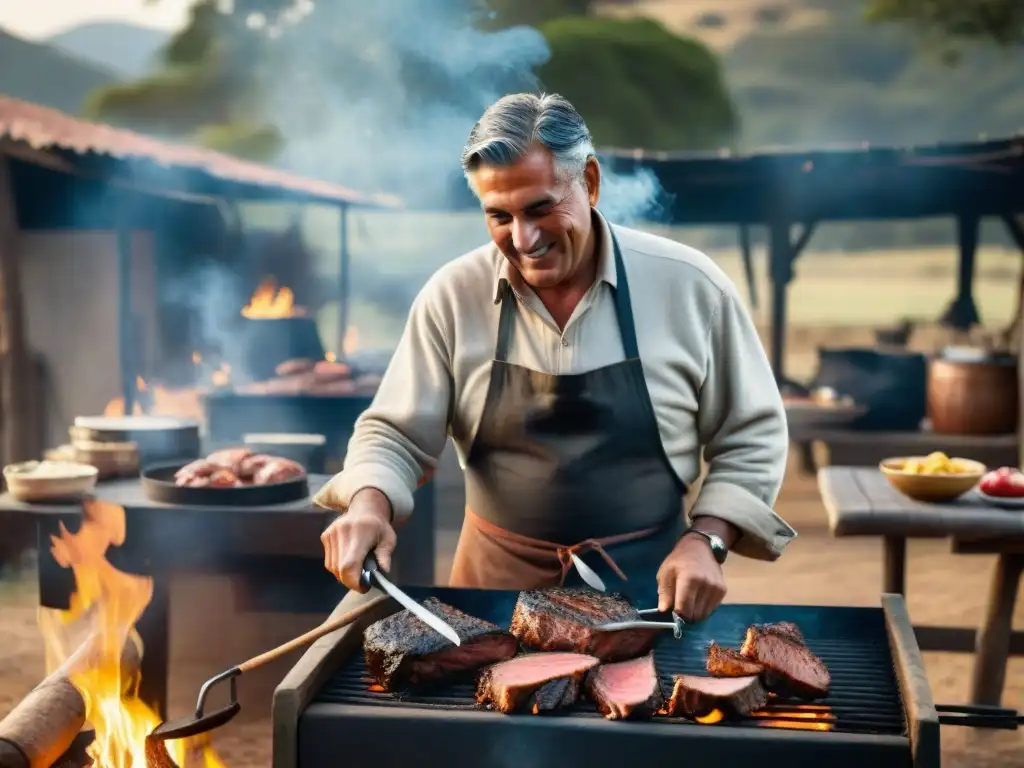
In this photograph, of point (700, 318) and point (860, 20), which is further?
point (860, 20)

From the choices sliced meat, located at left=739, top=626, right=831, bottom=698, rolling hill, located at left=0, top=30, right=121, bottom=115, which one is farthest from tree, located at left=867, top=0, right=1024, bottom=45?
sliced meat, located at left=739, top=626, right=831, bottom=698

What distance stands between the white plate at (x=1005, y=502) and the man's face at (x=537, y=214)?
2.69 m

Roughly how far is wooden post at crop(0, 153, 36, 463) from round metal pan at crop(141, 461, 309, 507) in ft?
14.0

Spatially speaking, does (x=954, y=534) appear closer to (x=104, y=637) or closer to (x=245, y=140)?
(x=104, y=637)

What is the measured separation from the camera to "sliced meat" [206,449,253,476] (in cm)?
473

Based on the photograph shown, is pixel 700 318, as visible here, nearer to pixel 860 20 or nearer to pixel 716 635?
pixel 716 635

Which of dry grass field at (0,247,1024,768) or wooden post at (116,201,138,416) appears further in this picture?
wooden post at (116,201,138,416)

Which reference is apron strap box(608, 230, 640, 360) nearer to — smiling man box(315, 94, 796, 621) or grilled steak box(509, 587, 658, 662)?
smiling man box(315, 94, 796, 621)

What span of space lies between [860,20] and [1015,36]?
389 inches

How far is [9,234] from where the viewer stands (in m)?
8.08

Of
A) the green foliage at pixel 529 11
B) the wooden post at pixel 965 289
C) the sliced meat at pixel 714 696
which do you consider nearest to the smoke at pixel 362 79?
the green foliage at pixel 529 11

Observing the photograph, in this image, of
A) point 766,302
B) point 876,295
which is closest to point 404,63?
point 766,302

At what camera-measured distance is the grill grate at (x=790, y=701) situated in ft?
7.61

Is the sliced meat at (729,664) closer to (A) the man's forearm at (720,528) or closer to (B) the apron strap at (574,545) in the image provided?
(A) the man's forearm at (720,528)
